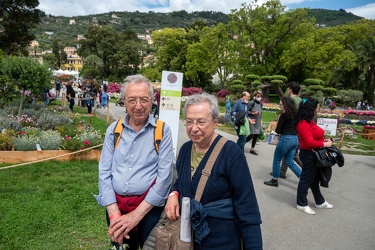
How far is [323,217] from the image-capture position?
14.7 ft

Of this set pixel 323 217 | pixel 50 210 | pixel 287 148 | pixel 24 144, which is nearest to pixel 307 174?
pixel 323 217

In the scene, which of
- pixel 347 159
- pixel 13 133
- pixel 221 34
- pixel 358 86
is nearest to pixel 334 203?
pixel 347 159

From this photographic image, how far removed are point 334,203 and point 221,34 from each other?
3393 cm

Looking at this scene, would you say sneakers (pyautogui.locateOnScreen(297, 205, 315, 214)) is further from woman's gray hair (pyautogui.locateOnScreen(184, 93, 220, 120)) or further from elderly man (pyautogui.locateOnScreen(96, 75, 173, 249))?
woman's gray hair (pyautogui.locateOnScreen(184, 93, 220, 120))

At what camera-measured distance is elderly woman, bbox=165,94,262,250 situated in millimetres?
1688

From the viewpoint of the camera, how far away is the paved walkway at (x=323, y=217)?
373 cm

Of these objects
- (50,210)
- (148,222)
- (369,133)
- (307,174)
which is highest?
(148,222)

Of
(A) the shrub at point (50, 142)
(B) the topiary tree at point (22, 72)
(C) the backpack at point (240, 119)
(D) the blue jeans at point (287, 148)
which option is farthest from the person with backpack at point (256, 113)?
(B) the topiary tree at point (22, 72)

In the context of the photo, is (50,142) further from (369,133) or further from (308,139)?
(369,133)

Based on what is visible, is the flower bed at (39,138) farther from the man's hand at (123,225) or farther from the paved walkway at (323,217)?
the man's hand at (123,225)

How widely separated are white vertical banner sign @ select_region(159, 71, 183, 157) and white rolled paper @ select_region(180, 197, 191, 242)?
5.16m

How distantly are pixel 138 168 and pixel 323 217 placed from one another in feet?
12.0

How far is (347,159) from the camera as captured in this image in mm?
8727

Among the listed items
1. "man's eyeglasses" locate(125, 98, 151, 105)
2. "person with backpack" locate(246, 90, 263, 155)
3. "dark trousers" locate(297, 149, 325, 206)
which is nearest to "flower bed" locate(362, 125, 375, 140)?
"person with backpack" locate(246, 90, 263, 155)
